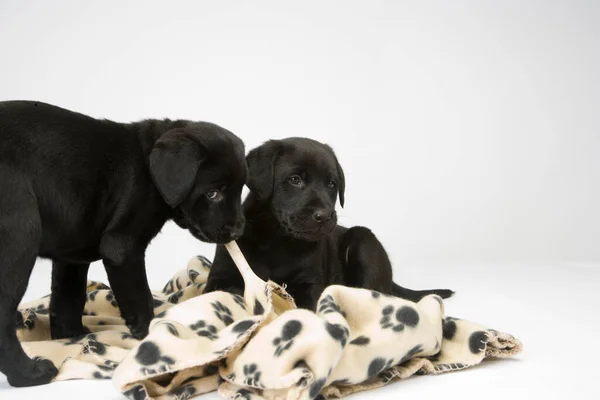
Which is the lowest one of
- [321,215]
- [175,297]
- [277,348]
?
[175,297]

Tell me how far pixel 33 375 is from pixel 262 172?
167 cm

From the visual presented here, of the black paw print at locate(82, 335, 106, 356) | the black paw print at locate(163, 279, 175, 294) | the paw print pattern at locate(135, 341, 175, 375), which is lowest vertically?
the black paw print at locate(163, 279, 175, 294)

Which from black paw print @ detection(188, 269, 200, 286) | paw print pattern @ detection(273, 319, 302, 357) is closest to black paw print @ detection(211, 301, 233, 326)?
paw print pattern @ detection(273, 319, 302, 357)

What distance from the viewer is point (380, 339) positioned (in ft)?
10.1

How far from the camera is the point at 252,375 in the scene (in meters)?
2.83

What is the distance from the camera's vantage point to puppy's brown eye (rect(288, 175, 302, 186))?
4098 mm

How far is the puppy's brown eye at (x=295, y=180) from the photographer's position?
410 cm

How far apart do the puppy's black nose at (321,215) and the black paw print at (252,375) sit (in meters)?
1.21

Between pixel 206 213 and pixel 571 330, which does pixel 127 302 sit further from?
pixel 571 330

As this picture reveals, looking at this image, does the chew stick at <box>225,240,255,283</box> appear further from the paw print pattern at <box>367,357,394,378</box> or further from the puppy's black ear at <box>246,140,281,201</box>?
the paw print pattern at <box>367,357,394,378</box>

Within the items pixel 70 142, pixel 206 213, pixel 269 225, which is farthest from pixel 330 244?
pixel 70 142

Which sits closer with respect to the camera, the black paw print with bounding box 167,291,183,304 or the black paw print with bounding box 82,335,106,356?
the black paw print with bounding box 82,335,106,356

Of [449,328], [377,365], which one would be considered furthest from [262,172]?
[377,365]

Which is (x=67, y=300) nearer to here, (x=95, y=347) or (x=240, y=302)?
(x=95, y=347)
